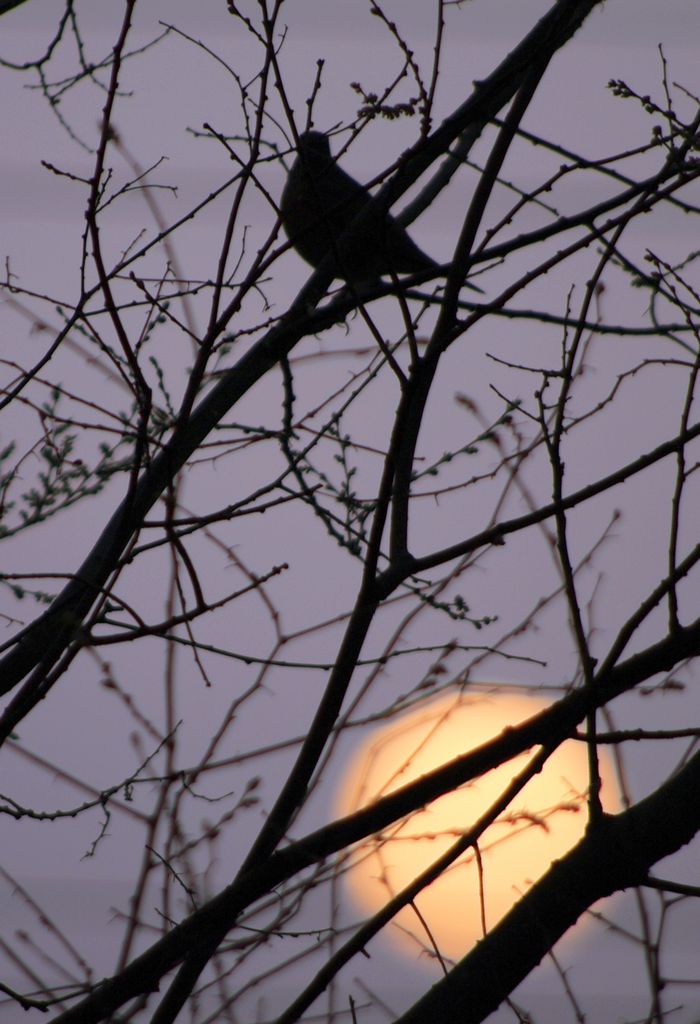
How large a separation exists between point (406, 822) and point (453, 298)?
1.23 metres

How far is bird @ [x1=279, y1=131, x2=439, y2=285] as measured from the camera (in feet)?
6.16

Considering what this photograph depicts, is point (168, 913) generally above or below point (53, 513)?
below

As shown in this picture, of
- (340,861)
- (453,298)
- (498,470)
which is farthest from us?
(498,470)

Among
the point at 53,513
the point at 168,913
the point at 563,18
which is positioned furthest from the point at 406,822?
the point at 53,513

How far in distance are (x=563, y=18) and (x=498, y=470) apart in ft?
3.24

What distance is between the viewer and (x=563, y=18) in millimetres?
2133

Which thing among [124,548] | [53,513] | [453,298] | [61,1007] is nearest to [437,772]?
[124,548]

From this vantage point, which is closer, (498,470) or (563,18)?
(563,18)

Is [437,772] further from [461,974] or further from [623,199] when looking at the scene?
[623,199]

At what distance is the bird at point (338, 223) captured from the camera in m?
1.88

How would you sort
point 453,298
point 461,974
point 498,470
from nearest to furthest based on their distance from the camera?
point 461,974 < point 453,298 < point 498,470

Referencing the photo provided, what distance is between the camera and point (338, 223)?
12.3 feet

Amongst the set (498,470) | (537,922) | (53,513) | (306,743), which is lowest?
(537,922)

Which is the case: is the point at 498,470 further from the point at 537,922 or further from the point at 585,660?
the point at 537,922
